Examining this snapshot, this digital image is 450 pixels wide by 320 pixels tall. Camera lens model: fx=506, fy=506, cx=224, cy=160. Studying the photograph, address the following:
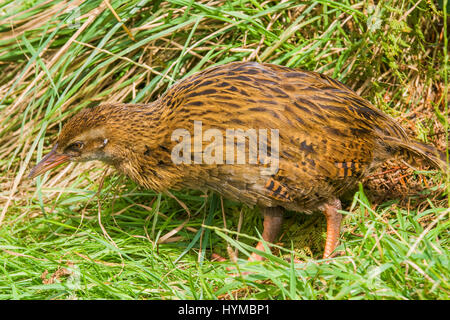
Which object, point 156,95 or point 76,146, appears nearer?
point 76,146

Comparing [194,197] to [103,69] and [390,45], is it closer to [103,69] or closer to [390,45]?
[103,69]

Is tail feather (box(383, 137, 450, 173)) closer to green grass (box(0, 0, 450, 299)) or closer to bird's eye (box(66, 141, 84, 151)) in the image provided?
green grass (box(0, 0, 450, 299))

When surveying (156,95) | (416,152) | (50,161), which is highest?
(156,95)

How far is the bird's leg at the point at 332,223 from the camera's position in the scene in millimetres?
3037

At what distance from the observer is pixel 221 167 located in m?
2.84

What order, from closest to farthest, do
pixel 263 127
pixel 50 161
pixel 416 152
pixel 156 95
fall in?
pixel 263 127, pixel 416 152, pixel 50 161, pixel 156 95

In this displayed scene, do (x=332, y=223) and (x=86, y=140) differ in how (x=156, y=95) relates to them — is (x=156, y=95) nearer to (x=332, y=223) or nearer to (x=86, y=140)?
(x=86, y=140)

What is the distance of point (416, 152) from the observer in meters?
3.00

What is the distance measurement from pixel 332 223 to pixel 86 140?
5.12ft

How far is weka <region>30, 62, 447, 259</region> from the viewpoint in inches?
110

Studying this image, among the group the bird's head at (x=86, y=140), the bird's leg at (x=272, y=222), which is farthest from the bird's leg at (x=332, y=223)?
the bird's head at (x=86, y=140)

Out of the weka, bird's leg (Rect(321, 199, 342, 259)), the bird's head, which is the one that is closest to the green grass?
Answer: bird's leg (Rect(321, 199, 342, 259))

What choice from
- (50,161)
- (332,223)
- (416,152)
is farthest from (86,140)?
(416,152)

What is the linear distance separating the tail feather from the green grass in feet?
0.50
